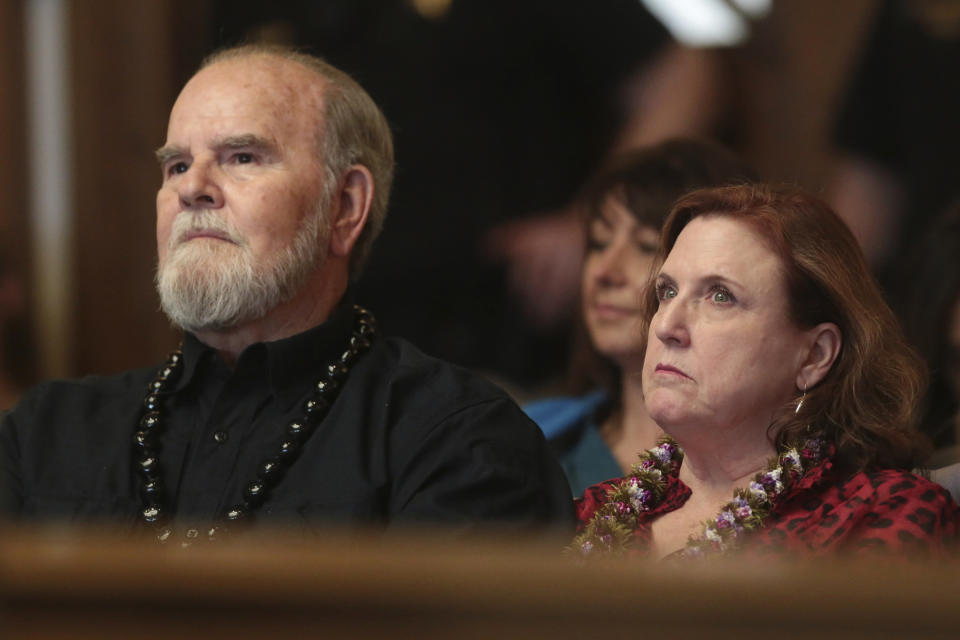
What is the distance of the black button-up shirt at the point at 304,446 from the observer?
5.87ft

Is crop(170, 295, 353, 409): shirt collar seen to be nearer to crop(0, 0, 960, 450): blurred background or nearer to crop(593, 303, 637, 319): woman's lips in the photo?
crop(593, 303, 637, 319): woman's lips

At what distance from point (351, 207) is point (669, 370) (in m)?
0.71

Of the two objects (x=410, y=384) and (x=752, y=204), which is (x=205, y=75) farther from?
(x=752, y=204)

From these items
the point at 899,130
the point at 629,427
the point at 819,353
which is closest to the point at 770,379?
the point at 819,353

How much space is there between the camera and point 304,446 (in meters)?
1.90

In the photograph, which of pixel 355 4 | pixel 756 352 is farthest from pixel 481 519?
pixel 355 4

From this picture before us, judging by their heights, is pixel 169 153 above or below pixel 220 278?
above

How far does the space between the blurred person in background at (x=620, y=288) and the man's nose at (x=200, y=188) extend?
32.0 inches

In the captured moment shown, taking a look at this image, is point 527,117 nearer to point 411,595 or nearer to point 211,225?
point 211,225

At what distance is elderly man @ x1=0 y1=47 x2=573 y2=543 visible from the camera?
1813mm

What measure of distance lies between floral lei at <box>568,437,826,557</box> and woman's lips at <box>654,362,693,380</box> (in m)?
0.16

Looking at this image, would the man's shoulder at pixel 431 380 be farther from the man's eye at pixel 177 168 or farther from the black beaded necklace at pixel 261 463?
the man's eye at pixel 177 168

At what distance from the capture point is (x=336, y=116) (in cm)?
214

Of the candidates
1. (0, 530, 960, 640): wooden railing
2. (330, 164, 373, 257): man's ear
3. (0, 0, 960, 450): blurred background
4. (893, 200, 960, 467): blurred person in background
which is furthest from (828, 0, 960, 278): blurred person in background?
(0, 530, 960, 640): wooden railing
